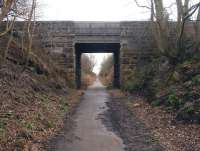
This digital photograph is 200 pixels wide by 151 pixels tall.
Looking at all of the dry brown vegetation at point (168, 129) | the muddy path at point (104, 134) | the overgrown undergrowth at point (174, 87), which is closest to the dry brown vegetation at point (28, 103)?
the muddy path at point (104, 134)

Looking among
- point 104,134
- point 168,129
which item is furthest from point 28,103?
point 168,129

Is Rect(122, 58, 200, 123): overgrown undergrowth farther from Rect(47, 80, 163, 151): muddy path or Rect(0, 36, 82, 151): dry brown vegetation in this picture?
Rect(0, 36, 82, 151): dry brown vegetation

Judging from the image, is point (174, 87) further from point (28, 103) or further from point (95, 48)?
point (95, 48)

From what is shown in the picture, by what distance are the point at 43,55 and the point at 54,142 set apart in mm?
16812

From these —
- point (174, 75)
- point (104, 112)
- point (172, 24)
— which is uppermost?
point (172, 24)

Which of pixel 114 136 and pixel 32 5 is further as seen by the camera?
pixel 32 5

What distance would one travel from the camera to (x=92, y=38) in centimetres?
2983

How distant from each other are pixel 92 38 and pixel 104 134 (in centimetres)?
1725

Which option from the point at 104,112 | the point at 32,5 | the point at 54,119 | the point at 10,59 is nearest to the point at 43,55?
the point at 10,59

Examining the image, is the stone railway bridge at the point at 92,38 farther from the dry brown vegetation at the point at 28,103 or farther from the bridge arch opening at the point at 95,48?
the dry brown vegetation at the point at 28,103

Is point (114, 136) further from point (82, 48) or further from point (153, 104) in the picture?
point (82, 48)

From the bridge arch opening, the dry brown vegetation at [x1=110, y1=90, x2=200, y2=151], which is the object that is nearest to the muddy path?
the dry brown vegetation at [x1=110, y1=90, x2=200, y2=151]

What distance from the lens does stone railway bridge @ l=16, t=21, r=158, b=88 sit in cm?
2972

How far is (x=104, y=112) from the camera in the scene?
18562 millimetres
